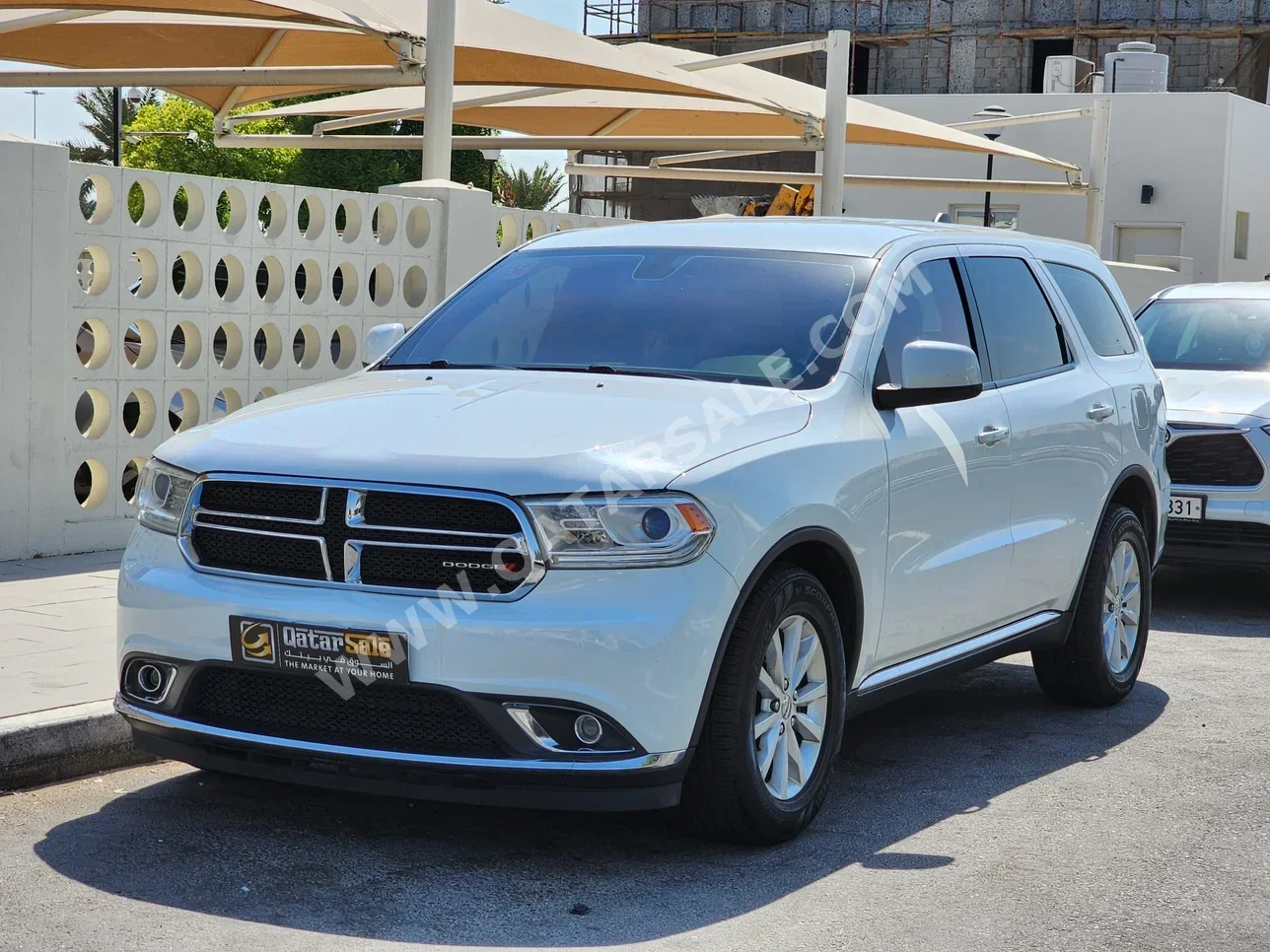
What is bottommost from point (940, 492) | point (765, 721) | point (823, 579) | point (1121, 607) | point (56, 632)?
point (56, 632)

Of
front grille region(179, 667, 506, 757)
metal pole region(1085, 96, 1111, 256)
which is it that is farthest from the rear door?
metal pole region(1085, 96, 1111, 256)

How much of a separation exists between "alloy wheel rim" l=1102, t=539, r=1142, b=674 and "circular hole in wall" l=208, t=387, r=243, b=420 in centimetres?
504

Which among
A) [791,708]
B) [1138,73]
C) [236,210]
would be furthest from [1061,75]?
[791,708]

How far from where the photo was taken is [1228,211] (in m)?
36.4

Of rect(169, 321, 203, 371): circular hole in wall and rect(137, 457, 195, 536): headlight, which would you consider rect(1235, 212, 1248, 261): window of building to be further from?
rect(137, 457, 195, 536): headlight

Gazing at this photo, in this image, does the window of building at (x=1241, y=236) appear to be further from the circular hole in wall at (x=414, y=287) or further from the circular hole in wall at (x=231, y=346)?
the circular hole in wall at (x=231, y=346)

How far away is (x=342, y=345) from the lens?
34.8ft

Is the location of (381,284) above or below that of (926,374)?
above

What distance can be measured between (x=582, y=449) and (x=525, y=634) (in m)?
0.52

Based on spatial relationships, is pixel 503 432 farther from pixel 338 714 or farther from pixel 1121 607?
pixel 1121 607

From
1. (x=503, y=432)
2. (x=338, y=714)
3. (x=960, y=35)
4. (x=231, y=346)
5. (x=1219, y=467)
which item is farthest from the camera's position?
(x=960, y=35)

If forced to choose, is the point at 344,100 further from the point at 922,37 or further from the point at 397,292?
the point at 922,37

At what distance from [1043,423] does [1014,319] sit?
43 centimetres

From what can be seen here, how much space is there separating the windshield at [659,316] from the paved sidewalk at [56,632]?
1590 millimetres
